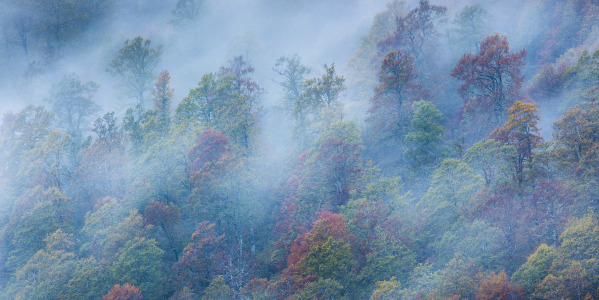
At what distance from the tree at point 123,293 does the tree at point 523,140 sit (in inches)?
1340

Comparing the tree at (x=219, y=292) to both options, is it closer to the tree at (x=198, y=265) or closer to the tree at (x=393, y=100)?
the tree at (x=198, y=265)

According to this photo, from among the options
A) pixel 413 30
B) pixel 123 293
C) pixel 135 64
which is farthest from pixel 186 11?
pixel 123 293

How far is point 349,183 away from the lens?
36062mm

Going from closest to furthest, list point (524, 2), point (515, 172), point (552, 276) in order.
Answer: point (552, 276), point (515, 172), point (524, 2)

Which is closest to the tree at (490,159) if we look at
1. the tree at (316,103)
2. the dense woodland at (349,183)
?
the dense woodland at (349,183)

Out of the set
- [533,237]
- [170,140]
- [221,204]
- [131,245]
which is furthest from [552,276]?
[170,140]

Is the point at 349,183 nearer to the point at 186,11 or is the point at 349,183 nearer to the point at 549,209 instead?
the point at 549,209

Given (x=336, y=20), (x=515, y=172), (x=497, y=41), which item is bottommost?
(x=515, y=172)

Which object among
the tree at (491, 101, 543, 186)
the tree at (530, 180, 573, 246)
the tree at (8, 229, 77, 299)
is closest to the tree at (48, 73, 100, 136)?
the tree at (8, 229, 77, 299)

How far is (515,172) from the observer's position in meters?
28.6

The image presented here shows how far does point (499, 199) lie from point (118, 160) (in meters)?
44.4

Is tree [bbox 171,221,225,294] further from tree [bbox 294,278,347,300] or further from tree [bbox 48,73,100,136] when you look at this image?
tree [bbox 48,73,100,136]

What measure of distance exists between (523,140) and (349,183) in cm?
1594

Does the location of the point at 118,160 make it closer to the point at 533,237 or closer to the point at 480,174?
the point at 480,174
